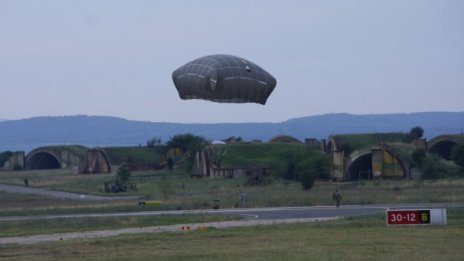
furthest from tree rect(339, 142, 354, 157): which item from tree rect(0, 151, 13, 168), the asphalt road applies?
tree rect(0, 151, 13, 168)

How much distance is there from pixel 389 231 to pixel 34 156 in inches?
4322

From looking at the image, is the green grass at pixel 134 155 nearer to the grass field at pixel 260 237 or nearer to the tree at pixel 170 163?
the tree at pixel 170 163

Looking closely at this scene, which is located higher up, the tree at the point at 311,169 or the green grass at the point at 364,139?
the green grass at the point at 364,139

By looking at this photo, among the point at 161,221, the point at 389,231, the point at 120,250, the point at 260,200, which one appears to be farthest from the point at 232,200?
the point at 120,250

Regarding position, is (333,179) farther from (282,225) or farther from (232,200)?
(282,225)

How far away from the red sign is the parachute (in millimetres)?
19543

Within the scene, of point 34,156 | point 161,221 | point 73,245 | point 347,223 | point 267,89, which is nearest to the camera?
point 73,245

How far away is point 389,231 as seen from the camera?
Answer: 36094mm

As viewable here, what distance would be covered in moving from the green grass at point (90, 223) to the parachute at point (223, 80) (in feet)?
28.9

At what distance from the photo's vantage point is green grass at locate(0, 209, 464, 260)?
28141 millimetres

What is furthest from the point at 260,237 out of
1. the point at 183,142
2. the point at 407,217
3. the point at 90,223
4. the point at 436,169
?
the point at 183,142

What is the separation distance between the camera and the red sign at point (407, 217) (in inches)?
1526

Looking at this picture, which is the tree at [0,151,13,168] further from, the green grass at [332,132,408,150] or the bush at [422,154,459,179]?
the bush at [422,154,459,179]

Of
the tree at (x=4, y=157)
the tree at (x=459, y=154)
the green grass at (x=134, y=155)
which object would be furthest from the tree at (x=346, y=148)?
the tree at (x=4, y=157)
